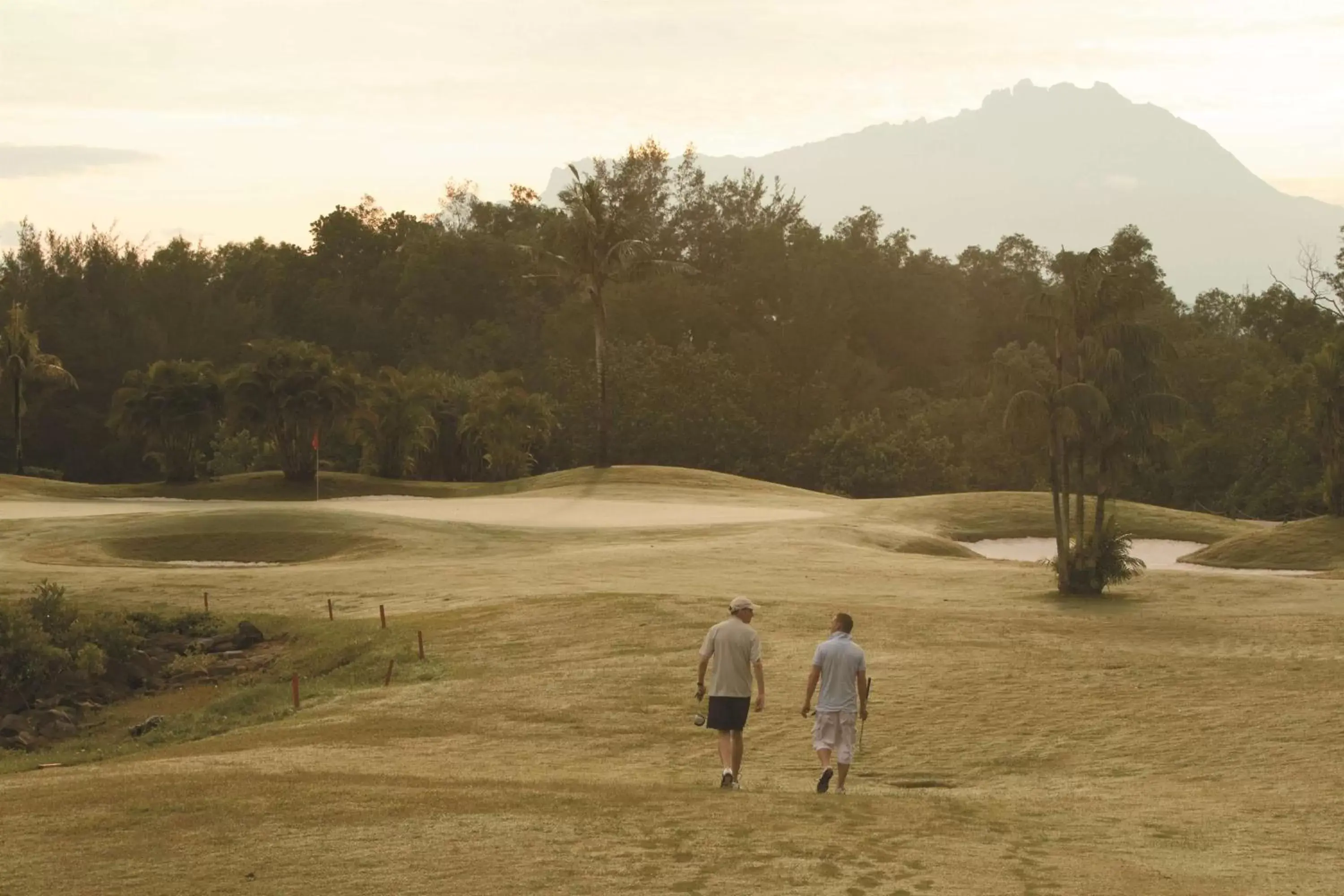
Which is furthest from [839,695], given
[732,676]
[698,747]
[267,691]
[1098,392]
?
[1098,392]

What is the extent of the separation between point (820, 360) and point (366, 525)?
60.3 metres

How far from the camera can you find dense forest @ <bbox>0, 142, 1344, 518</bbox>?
54.0m

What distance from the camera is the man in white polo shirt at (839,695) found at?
50.0ft

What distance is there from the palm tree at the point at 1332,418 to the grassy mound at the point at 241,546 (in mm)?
25488

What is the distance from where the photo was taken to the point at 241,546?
39062mm

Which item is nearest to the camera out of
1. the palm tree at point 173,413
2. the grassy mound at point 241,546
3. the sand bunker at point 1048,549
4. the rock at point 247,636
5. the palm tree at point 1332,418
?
the rock at point 247,636

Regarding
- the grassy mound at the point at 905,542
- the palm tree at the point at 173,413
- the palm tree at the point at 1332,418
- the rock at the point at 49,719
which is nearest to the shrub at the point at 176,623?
the rock at the point at 49,719

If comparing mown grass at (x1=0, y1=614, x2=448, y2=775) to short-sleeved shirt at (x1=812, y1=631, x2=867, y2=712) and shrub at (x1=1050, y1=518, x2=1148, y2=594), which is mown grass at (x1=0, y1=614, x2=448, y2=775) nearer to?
short-sleeved shirt at (x1=812, y1=631, x2=867, y2=712)

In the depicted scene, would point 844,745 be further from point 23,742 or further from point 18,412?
point 18,412

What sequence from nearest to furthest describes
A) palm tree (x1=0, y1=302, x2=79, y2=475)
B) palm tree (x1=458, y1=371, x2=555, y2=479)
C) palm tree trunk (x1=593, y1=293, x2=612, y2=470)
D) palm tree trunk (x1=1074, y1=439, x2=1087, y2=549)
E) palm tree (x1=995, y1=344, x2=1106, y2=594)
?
palm tree (x1=995, y1=344, x2=1106, y2=594), palm tree trunk (x1=1074, y1=439, x2=1087, y2=549), palm tree trunk (x1=593, y1=293, x2=612, y2=470), palm tree (x1=0, y1=302, x2=79, y2=475), palm tree (x1=458, y1=371, x2=555, y2=479)

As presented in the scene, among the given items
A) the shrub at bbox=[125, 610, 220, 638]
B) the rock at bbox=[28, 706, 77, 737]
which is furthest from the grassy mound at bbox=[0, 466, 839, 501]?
the rock at bbox=[28, 706, 77, 737]

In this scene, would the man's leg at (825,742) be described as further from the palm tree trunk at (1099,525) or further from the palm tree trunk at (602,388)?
the palm tree trunk at (602,388)

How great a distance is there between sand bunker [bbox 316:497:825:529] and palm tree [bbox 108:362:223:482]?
246 inches

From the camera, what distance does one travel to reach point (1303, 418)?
2576 inches
